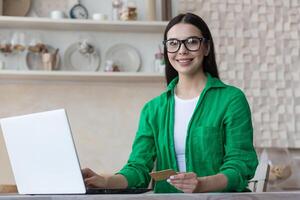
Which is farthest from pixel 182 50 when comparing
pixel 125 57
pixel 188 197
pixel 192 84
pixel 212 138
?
pixel 125 57

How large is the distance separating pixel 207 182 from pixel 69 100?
2411mm

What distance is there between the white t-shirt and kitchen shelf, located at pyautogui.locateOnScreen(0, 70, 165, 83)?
6.10 feet

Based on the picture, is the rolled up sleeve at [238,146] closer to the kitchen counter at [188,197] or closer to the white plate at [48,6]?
the kitchen counter at [188,197]

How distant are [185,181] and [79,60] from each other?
2.50 m

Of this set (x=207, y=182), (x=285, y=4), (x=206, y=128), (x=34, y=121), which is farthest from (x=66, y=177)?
(x=285, y=4)

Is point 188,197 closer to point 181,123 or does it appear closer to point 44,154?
point 44,154

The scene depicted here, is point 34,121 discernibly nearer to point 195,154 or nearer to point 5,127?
point 5,127

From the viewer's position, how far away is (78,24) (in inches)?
150

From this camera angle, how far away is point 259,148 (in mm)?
3902

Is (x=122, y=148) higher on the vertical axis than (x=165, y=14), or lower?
lower

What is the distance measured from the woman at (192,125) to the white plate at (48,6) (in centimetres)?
212

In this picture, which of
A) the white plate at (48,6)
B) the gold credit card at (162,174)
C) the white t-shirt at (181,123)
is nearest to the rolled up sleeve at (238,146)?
the white t-shirt at (181,123)

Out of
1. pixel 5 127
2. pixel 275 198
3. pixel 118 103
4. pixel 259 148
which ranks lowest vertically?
pixel 259 148

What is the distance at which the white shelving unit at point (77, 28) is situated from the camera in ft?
12.2
